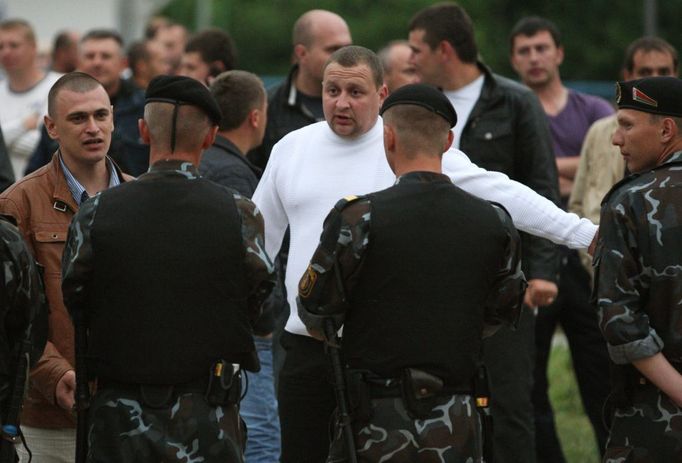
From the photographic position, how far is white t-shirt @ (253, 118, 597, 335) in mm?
6152

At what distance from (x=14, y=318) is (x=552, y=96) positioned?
5.31 m

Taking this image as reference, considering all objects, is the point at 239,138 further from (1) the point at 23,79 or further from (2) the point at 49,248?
(1) the point at 23,79

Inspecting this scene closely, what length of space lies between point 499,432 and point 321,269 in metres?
2.67

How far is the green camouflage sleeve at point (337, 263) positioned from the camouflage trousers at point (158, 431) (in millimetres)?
568

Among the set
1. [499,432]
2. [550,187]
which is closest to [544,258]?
[550,187]

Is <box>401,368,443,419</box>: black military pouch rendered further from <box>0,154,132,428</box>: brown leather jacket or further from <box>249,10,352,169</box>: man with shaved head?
<box>249,10,352,169</box>: man with shaved head

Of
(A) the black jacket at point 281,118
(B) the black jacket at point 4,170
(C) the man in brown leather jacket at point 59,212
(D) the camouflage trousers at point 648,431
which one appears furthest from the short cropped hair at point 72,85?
(D) the camouflage trousers at point 648,431

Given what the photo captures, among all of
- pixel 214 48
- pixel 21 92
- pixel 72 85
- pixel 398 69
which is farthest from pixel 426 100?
pixel 21 92

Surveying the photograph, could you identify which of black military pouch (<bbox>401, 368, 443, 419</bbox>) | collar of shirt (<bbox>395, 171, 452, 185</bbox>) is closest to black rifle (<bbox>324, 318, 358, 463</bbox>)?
black military pouch (<bbox>401, 368, 443, 419</bbox>)

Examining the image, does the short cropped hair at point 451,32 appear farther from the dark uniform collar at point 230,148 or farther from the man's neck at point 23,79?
the man's neck at point 23,79

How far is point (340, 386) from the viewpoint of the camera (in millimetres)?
5387

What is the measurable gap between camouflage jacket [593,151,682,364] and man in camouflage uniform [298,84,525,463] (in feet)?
1.44

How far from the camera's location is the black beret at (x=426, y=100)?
545cm

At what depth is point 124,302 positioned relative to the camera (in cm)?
528
